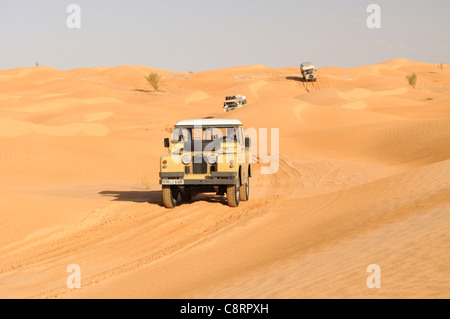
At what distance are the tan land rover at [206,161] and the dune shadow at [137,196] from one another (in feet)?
5.59

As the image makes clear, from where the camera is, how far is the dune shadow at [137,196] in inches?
618

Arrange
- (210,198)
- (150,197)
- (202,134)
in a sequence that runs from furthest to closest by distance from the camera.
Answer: (150,197) < (210,198) < (202,134)

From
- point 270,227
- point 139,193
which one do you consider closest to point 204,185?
point 270,227

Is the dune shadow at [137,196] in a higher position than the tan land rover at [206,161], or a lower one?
lower

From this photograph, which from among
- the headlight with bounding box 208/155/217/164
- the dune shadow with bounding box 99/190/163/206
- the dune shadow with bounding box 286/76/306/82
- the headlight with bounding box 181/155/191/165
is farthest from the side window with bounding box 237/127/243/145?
the dune shadow with bounding box 286/76/306/82

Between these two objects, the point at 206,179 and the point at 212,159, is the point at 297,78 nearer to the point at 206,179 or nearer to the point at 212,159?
the point at 212,159

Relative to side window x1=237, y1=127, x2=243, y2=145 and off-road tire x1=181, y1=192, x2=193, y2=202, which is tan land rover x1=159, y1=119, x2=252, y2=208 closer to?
side window x1=237, y1=127, x2=243, y2=145

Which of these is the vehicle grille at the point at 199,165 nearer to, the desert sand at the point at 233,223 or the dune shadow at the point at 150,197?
the desert sand at the point at 233,223

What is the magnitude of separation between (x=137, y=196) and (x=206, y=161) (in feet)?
15.5

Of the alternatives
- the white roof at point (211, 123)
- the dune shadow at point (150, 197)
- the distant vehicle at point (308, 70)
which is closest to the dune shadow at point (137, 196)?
the dune shadow at point (150, 197)

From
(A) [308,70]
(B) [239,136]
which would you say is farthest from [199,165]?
(A) [308,70]

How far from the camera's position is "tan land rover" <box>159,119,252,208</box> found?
12758 millimetres

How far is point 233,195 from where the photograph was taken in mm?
13203
